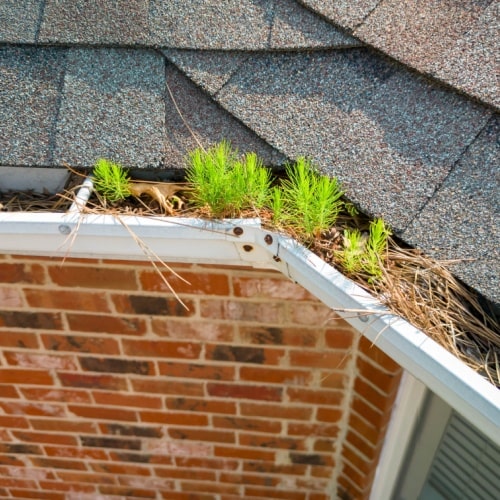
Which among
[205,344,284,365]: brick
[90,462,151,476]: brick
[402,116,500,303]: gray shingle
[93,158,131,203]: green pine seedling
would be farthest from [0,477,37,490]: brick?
[402,116,500,303]: gray shingle

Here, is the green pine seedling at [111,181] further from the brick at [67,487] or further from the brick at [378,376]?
the brick at [67,487]

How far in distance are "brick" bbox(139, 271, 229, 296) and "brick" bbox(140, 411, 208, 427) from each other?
0.85 meters

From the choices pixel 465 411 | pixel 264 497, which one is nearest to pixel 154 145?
pixel 465 411

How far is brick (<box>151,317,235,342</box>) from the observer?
90.0 inches

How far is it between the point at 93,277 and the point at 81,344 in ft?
1.45

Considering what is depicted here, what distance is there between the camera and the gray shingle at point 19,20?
6.15ft

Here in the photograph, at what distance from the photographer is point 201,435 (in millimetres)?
2828

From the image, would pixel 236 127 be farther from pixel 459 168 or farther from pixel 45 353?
pixel 45 353

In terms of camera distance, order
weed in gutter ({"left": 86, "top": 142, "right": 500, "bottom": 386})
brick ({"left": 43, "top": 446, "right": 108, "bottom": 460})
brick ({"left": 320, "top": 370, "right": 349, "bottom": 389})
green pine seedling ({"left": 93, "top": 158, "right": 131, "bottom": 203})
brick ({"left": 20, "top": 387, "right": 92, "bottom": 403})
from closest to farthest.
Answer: weed in gutter ({"left": 86, "top": 142, "right": 500, "bottom": 386}) < green pine seedling ({"left": 93, "top": 158, "right": 131, "bottom": 203}) < brick ({"left": 320, "top": 370, "right": 349, "bottom": 389}) < brick ({"left": 20, "top": 387, "right": 92, "bottom": 403}) < brick ({"left": 43, "top": 446, "right": 108, "bottom": 460})

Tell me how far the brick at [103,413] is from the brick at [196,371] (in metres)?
0.40

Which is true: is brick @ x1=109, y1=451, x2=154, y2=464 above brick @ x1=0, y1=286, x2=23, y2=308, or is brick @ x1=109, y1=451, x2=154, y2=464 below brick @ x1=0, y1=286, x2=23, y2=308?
below

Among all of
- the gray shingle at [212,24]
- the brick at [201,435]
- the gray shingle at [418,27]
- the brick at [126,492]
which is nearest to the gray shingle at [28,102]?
the gray shingle at [212,24]

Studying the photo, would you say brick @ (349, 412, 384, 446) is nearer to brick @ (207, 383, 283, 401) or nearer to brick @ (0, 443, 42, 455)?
brick @ (207, 383, 283, 401)

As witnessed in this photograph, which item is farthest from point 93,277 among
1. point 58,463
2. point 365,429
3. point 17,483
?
point 17,483
